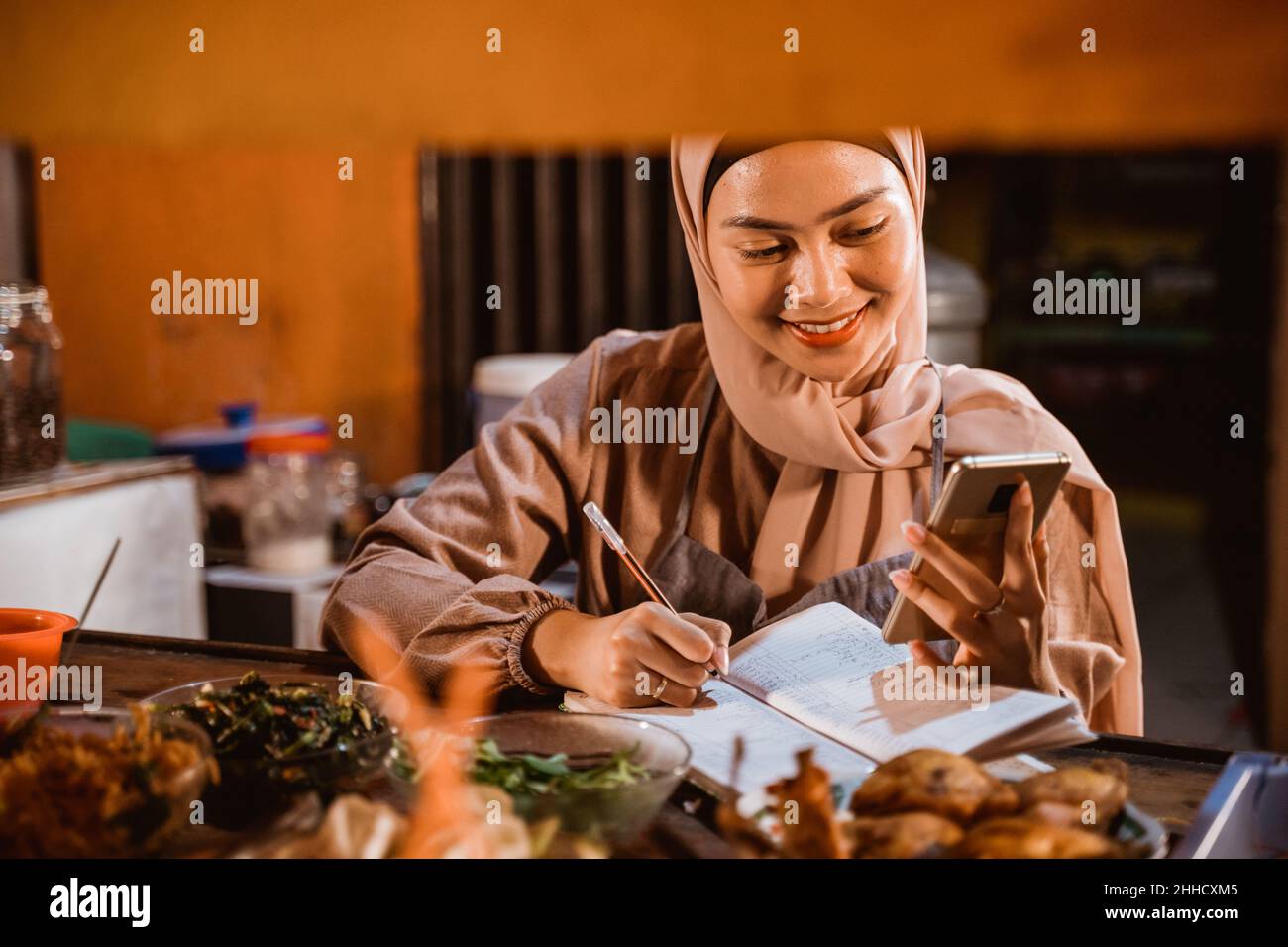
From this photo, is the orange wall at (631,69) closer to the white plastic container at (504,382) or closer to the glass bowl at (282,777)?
the glass bowl at (282,777)

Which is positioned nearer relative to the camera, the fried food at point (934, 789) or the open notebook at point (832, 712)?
the fried food at point (934, 789)

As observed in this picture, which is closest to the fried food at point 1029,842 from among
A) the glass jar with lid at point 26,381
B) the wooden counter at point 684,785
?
the wooden counter at point 684,785

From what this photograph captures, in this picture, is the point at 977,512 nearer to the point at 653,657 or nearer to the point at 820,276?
the point at 653,657

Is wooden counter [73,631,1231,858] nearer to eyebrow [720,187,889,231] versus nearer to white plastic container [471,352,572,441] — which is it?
eyebrow [720,187,889,231]

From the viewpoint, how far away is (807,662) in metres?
1.49

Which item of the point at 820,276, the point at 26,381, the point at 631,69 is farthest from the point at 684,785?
the point at 26,381

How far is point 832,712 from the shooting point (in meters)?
1.33

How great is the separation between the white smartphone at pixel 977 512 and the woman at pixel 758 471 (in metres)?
0.16

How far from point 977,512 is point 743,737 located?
0.36m

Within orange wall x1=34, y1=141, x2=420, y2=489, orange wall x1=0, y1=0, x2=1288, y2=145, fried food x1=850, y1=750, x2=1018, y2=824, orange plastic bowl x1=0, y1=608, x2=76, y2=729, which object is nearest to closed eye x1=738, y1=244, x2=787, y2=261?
orange wall x1=0, y1=0, x2=1288, y2=145

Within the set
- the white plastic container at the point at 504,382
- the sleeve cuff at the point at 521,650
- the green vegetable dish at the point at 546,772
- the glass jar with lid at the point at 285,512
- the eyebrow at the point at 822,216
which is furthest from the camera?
the glass jar with lid at the point at 285,512

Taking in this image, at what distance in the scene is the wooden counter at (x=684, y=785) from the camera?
1.12m

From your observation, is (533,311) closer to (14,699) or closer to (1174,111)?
(14,699)
